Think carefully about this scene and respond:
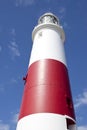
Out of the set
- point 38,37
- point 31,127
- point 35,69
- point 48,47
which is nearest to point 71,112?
point 31,127

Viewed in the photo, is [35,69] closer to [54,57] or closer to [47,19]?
[54,57]

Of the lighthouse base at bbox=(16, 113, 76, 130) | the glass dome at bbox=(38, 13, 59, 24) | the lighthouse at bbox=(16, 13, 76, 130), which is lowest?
the lighthouse base at bbox=(16, 113, 76, 130)

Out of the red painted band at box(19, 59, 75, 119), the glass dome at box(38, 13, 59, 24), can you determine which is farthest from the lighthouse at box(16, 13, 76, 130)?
the glass dome at box(38, 13, 59, 24)

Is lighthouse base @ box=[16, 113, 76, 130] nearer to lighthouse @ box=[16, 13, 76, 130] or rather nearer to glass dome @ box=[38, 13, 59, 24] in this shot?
lighthouse @ box=[16, 13, 76, 130]

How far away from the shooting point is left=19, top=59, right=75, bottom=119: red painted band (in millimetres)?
7508

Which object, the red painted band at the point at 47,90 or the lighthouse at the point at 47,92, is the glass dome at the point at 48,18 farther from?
the red painted band at the point at 47,90

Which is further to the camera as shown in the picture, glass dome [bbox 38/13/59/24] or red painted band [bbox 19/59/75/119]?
glass dome [bbox 38/13/59/24]

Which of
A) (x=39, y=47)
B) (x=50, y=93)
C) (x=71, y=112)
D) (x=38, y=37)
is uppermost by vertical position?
(x=38, y=37)

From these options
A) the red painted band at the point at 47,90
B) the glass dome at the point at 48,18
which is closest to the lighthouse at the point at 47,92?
the red painted band at the point at 47,90

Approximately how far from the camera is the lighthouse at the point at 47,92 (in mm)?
7211

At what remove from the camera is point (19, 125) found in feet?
25.3

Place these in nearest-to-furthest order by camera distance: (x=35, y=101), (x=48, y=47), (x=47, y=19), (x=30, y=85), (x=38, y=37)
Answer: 1. (x=35, y=101)
2. (x=30, y=85)
3. (x=48, y=47)
4. (x=38, y=37)
5. (x=47, y=19)

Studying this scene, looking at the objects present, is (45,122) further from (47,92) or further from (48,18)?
(48,18)

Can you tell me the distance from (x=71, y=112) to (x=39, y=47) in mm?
3067
